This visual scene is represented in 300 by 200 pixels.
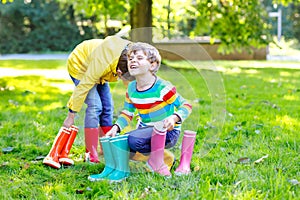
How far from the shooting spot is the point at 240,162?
3.08 m

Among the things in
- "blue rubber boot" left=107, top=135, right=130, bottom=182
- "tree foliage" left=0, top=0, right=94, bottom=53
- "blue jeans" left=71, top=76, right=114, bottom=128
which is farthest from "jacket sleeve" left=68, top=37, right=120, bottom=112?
"tree foliage" left=0, top=0, right=94, bottom=53

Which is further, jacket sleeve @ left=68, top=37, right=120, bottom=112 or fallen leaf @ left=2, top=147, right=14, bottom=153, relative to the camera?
fallen leaf @ left=2, top=147, right=14, bottom=153

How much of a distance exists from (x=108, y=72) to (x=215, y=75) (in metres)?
0.75

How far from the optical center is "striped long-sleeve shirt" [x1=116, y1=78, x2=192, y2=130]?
274 cm

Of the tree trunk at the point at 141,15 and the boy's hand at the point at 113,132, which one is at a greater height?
the tree trunk at the point at 141,15

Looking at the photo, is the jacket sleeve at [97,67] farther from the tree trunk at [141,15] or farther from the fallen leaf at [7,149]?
the tree trunk at [141,15]

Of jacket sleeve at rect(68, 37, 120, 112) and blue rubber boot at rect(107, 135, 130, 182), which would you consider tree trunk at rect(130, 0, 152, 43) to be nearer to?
jacket sleeve at rect(68, 37, 120, 112)

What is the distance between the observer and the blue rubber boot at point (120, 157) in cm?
276

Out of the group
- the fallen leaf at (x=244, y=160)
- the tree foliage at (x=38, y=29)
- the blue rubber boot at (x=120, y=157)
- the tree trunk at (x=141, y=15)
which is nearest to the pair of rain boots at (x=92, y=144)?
the blue rubber boot at (x=120, y=157)

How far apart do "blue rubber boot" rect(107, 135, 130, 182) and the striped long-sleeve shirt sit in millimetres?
185

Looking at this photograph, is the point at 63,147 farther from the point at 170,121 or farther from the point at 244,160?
the point at 244,160

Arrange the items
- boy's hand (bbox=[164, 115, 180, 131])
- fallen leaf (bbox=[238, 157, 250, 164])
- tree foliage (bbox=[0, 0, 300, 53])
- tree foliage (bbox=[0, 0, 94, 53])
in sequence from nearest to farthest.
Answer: boy's hand (bbox=[164, 115, 180, 131]) → fallen leaf (bbox=[238, 157, 250, 164]) → tree foliage (bbox=[0, 0, 300, 53]) → tree foliage (bbox=[0, 0, 94, 53])

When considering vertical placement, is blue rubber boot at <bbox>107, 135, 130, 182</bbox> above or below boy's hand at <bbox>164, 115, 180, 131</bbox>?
below

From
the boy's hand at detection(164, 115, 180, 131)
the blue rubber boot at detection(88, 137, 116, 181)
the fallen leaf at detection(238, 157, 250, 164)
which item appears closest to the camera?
the boy's hand at detection(164, 115, 180, 131)
